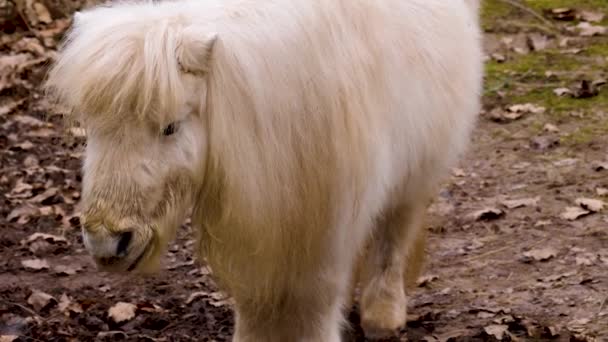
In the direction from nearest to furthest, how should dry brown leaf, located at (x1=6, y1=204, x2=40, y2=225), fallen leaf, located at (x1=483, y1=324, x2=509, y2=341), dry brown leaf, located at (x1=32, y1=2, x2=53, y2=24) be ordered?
fallen leaf, located at (x1=483, y1=324, x2=509, y2=341), dry brown leaf, located at (x1=6, y1=204, x2=40, y2=225), dry brown leaf, located at (x1=32, y1=2, x2=53, y2=24)

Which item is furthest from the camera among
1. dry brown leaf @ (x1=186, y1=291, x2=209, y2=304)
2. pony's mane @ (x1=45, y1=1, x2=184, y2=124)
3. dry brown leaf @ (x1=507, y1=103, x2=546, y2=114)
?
dry brown leaf @ (x1=507, y1=103, x2=546, y2=114)

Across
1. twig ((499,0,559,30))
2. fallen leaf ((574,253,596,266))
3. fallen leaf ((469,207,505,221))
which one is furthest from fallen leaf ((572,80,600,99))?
fallen leaf ((574,253,596,266))

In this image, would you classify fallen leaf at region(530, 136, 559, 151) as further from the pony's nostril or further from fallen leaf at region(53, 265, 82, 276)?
the pony's nostril

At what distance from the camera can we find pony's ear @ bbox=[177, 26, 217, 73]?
3070 mm

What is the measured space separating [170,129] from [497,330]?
200 cm

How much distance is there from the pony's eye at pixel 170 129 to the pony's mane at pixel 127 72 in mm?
44

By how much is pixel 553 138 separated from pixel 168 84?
14.1 ft

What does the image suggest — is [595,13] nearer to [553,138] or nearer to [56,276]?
[553,138]

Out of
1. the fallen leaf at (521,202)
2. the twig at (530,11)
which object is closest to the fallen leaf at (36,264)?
the fallen leaf at (521,202)

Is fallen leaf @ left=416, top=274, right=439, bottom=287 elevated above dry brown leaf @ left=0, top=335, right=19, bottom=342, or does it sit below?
below

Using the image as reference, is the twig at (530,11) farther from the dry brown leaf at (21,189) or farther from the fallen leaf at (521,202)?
the dry brown leaf at (21,189)

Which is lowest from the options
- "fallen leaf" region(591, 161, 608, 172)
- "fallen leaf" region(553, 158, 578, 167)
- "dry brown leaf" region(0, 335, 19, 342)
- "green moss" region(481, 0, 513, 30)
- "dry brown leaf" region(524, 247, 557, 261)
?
"green moss" region(481, 0, 513, 30)

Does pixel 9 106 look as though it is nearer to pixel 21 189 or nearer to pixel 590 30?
pixel 21 189

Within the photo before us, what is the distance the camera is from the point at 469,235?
18.7ft
